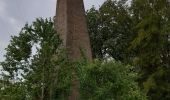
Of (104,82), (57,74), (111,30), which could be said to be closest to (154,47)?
(111,30)

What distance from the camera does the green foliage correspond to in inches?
1147

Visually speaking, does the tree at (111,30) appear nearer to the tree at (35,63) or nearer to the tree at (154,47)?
the tree at (154,47)

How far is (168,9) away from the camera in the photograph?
42188 millimetres

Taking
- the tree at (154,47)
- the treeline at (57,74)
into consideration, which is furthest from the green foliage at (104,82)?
the tree at (154,47)

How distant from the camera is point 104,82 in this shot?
29625 millimetres

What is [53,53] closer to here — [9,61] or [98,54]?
[9,61]

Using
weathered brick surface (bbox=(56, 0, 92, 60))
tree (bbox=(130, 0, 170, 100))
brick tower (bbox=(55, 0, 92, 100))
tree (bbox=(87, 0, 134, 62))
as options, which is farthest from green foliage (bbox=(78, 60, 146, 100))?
tree (bbox=(87, 0, 134, 62))

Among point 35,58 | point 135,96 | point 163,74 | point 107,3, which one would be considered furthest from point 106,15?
point 35,58

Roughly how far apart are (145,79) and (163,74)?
2.20 metres

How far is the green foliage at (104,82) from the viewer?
29125 mm

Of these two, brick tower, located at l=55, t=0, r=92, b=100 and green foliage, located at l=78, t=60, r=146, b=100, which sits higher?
brick tower, located at l=55, t=0, r=92, b=100

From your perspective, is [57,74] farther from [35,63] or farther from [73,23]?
[73,23]

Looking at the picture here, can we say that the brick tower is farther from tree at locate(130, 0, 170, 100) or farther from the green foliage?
the green foliage

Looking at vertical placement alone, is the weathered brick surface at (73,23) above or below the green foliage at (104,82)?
above
